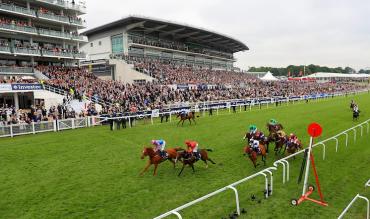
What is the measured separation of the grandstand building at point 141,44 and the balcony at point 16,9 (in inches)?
372

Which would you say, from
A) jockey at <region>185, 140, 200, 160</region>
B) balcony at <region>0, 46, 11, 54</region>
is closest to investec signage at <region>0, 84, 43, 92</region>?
balcony at <region>0, 46, 11, 54</region>

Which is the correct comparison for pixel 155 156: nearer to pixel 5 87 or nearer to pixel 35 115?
pixel 35 115

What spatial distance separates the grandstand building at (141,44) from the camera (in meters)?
41.9

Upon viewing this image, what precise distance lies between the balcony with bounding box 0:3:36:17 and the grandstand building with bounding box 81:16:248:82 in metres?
9.45

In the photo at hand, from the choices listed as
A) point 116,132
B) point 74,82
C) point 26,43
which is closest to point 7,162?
point 116,132

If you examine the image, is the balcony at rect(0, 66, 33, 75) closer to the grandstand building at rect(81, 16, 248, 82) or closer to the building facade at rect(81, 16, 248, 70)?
the grandstand building at rect(81, 16, 248, 82)

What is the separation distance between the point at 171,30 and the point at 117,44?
1178 centimetres

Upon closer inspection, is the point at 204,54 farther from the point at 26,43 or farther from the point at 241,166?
the point at 241,166

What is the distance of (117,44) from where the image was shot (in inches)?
1970

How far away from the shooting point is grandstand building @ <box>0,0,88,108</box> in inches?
1158

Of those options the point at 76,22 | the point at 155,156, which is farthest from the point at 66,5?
the point at 155,156

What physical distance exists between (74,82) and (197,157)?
22.6 metres

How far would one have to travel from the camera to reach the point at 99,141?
14.9 metres

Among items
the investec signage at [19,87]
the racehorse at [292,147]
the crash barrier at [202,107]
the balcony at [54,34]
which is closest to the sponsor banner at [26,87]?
the investec signage at [19,87]
